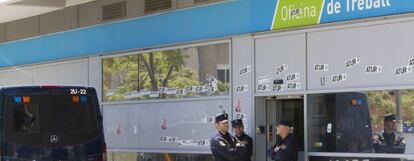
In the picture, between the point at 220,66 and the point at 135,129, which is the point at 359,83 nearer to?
the point at 220,66

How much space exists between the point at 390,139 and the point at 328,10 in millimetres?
1986

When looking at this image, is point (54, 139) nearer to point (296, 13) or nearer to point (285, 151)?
point (285, 151)

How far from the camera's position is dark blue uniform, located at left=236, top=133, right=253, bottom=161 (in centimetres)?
1028

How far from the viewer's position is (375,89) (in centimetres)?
916

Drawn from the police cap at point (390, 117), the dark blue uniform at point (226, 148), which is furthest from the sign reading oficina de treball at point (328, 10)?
the dark blue uniform at point (226, 148)

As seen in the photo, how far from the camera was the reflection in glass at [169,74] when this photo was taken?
1154 cm

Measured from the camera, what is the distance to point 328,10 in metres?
9.73

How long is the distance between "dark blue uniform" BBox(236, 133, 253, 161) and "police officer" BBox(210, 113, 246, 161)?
0.07 meters

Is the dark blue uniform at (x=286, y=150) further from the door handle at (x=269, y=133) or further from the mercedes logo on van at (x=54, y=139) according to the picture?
the mercedes logo on van at (x=54, y=139)

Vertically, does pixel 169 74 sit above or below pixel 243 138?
above

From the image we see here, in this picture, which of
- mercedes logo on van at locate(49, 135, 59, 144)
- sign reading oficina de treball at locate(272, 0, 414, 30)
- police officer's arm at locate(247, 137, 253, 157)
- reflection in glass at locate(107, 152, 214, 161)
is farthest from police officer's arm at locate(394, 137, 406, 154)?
mercedes logo on van at locate(49, 135, 59, 144)

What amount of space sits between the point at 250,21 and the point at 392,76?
265 centimetres

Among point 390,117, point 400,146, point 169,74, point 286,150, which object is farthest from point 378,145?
point 169,74

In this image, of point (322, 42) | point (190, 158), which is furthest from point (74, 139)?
point (322, 42)
